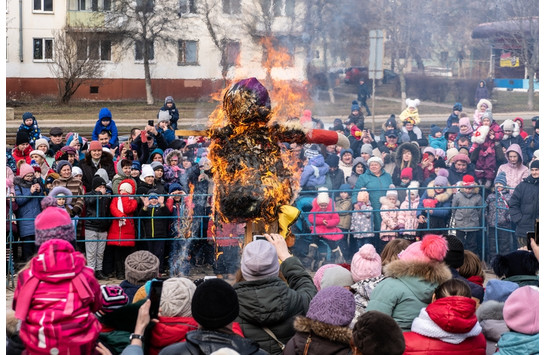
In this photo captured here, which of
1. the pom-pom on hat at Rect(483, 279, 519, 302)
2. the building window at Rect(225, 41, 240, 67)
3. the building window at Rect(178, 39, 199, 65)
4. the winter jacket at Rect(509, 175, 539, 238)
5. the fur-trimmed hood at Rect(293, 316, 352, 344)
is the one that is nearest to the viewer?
the fur-trimmed hood at Rect(293, 316, 352, 344)

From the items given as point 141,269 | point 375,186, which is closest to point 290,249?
point 375,186

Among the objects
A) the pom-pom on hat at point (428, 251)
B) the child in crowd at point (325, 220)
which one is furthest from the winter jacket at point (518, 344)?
the child in crowd at point (325, 220)

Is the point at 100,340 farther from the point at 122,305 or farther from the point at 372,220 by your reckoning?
the point at 372,220

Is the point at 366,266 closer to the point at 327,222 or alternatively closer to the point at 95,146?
the point at 327,222

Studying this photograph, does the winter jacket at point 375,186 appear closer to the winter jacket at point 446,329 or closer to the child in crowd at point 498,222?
the child in crowd at point 498,222

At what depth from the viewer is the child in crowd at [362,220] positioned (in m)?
11.7

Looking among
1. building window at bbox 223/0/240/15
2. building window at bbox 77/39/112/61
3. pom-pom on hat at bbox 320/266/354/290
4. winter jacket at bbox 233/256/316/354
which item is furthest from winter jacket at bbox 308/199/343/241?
building window at bbox 77/39/112/61

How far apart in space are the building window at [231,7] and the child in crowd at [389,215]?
13689 mm

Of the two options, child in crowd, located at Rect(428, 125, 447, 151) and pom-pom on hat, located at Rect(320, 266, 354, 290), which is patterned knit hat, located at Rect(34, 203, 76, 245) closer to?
pom-pom on hat, located at Rect(320, 266, 354, 290)

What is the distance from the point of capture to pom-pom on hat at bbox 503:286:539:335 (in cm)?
521

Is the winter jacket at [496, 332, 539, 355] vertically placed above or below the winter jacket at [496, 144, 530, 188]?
below

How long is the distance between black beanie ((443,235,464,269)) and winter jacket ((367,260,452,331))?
632mm

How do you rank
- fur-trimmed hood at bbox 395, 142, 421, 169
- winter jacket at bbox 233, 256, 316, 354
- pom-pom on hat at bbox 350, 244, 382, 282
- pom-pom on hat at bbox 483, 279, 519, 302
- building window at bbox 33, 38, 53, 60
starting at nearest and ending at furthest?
winter jacket at bbox 233, 256, 316, 354 → pom-pom on hat at bbox 483, 279, 519, 302 → pom-pom on hat at bbox 350, 244, 382, 282 → fur-trimmed hood at bbox 395, 142, 421, 169 → building window at bbox 33, 38, 53, 60

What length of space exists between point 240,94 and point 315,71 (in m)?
19.2
